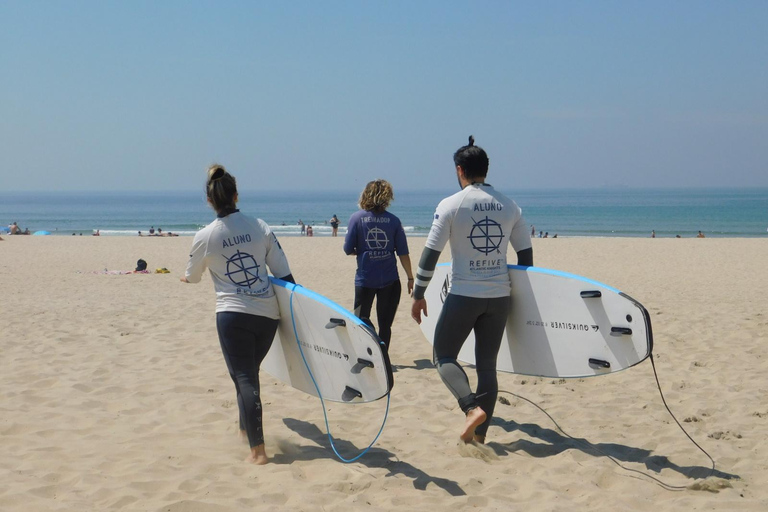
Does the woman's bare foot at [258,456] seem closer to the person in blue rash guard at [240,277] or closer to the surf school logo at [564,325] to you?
the person in blue rash guard at [240,277]

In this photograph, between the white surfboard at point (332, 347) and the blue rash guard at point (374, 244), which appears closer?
the white surfboard at point (332, 347)

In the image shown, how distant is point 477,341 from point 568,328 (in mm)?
622

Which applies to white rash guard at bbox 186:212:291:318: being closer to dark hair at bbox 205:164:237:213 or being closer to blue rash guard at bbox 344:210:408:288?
dark hair at bbox 205:164:237:213

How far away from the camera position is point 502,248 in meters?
3.82

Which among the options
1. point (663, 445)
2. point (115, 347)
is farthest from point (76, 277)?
point (663, 445)

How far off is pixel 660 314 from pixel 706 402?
3571mm

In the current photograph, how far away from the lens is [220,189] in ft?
11.8

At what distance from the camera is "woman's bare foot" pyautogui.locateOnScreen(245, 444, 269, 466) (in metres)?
3.66

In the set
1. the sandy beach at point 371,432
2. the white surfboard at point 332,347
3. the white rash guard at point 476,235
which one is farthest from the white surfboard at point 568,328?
the white surfboard at point 332,347

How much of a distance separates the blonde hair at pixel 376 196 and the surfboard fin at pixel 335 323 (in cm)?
191

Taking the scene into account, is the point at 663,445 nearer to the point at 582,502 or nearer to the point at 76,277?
the point at 582,502

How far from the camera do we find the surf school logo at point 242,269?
3.62 m

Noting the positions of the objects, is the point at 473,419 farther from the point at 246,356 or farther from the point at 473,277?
the point at 246,356

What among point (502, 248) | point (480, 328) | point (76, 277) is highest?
point (502, 248)
